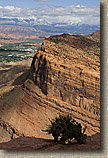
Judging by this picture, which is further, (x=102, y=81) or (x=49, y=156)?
(x=102, y=81)

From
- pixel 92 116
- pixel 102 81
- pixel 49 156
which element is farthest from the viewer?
pixel 92 116

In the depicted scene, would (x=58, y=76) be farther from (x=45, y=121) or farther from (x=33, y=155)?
(x=33, y=155)

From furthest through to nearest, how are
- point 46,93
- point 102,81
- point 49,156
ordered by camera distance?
1. point 46,93
2. point 102,81
3. point 49,156

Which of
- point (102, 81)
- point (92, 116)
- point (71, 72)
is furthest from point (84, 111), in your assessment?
point (102, 81)

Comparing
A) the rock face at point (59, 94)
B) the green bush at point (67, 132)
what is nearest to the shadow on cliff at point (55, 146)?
the green bush at point (67, 132)

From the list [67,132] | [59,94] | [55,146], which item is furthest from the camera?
[59,94]

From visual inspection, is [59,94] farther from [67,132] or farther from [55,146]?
[55,146]

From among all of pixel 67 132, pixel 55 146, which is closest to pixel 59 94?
pixel 67 132

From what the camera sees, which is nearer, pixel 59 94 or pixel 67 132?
pixel 67 132
